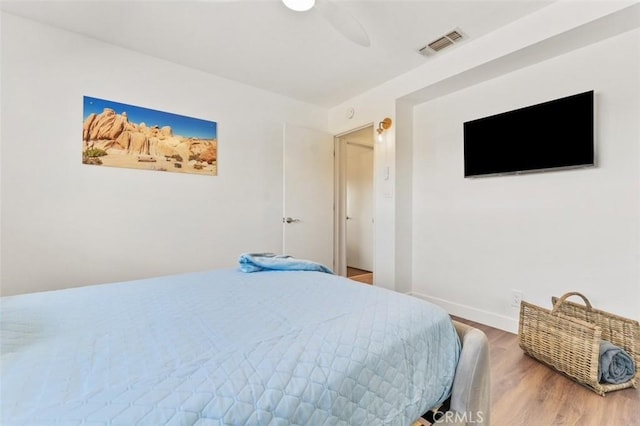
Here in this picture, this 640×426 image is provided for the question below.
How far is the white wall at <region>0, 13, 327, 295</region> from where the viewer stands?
2100 millimetres

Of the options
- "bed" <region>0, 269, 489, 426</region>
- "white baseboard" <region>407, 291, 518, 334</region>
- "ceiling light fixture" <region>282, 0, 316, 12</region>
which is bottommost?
"white baseboard" <region>407, 291, 518, 334</region>

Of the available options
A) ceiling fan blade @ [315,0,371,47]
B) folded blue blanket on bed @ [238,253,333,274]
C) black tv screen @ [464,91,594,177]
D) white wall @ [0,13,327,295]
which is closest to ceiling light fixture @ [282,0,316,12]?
ceiling fan blade @ [315,0,371,47]

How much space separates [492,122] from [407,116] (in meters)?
0.91

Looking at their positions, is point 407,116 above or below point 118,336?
above

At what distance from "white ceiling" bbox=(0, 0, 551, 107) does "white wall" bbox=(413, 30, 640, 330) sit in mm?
602

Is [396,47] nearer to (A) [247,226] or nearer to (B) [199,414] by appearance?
(A) [247,226]

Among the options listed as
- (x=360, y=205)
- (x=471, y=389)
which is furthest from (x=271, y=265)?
(x=360, y=205)

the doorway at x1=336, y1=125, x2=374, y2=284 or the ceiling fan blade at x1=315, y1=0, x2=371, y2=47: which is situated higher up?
the ceiling fan blade at x1=315, y1=0, x2=371, y2=47

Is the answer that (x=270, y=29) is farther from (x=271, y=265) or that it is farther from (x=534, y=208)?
(x=534, y=208)

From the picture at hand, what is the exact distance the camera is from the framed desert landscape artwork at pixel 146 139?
238 cm

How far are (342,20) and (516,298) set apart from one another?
8.29 ft

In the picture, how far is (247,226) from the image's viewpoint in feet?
10.5

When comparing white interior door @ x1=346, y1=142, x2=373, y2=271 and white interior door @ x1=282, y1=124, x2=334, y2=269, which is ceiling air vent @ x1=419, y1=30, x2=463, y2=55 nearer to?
white interior door @ x1=282, y1=124, x2=334, y2=269

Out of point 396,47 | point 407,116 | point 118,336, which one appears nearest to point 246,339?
point 118,336
